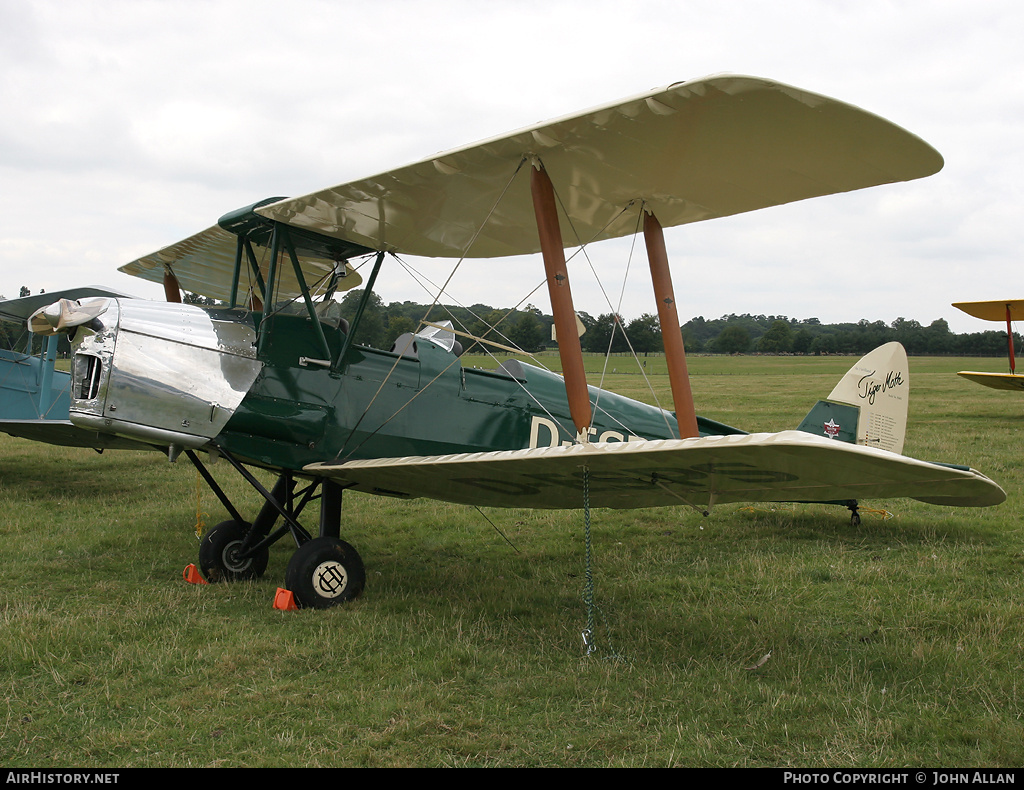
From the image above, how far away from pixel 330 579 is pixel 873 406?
5168mm

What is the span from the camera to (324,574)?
485 centimetres

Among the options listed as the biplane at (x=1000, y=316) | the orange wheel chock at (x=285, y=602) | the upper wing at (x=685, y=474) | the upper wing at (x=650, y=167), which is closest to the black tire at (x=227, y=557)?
the orange wheel chock at (x=285, y=602)

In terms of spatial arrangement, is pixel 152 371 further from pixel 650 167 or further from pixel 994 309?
pixel 994 309

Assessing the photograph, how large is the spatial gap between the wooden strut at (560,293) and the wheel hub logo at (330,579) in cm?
189

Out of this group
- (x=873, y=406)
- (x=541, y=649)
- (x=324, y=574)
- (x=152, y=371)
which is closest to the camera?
(x=541, y=649)

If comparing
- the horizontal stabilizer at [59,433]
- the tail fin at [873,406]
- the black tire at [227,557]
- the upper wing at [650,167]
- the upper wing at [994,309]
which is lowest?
the black tire at [227,557]

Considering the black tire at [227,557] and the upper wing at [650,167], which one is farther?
the black tire at [227,557]

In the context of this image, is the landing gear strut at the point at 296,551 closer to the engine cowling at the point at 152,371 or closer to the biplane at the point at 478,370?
the biplane at the point at 478,370

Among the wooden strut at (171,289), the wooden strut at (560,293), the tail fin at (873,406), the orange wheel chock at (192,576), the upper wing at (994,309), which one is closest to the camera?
the wooden strut at (560,293)

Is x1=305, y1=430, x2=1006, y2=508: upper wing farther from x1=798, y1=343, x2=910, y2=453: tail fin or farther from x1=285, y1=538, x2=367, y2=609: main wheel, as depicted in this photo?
x1=798, y1=343, x2=910, y2=453: tail fin

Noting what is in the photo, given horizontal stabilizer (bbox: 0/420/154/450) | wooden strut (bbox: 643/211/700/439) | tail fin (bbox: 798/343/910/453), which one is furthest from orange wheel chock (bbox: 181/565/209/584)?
tail fin (bbox: 798/343/910/453)

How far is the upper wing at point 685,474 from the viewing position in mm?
3068

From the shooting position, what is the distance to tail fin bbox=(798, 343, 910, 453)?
698cm

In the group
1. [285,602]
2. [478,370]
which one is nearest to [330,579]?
[285,602]
